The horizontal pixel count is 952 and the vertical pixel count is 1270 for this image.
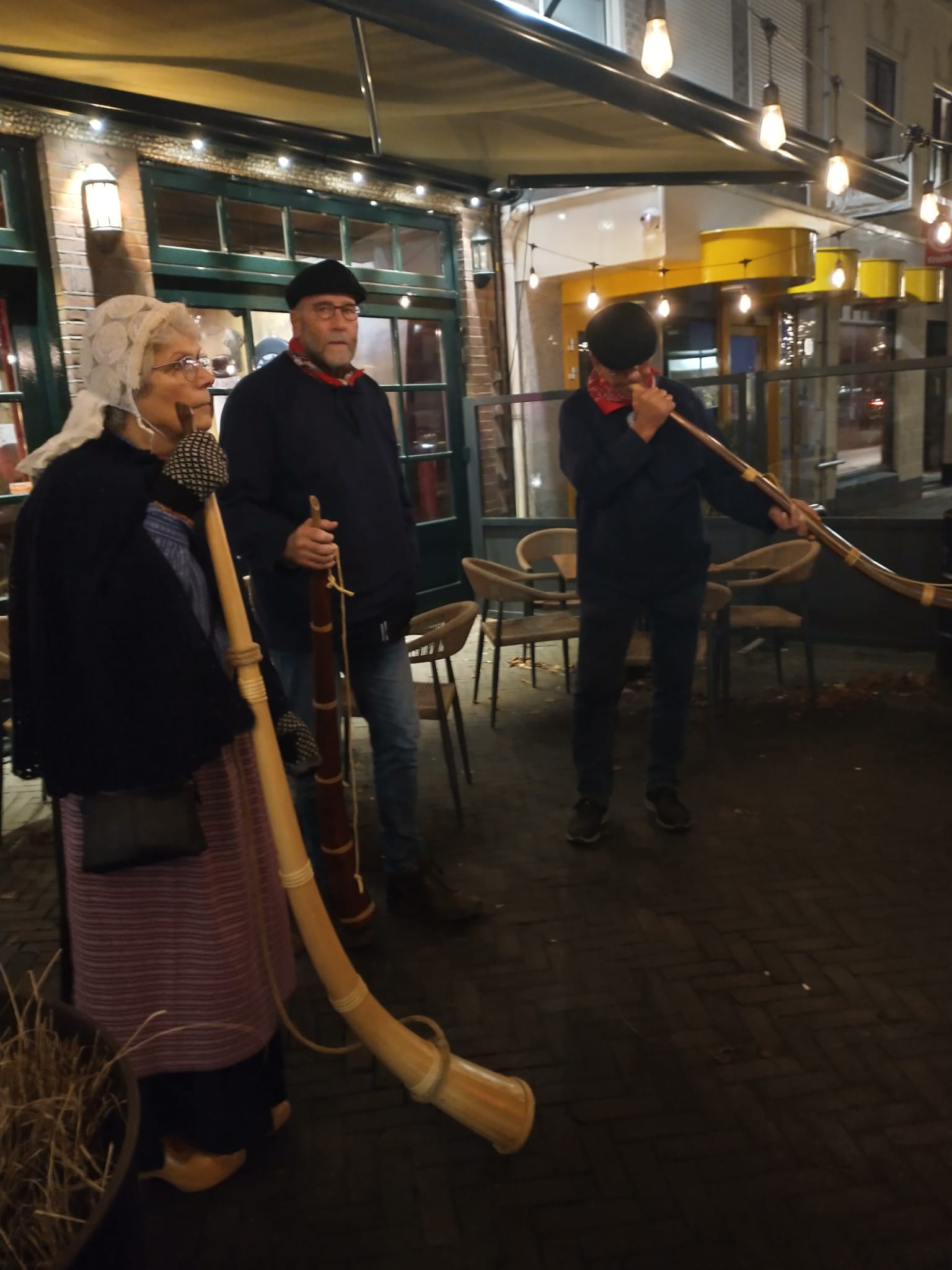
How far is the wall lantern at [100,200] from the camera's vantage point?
17.8 feet

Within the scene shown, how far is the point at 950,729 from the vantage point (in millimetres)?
4910

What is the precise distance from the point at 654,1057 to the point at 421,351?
6710 millimetres

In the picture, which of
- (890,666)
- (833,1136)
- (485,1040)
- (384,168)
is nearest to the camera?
(833,1136)

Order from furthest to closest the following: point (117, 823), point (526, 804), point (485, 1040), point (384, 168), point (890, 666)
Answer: point (384, 168)
point (890, 666)
point (526, 804)
point (485, 1040)
point (117, 823)

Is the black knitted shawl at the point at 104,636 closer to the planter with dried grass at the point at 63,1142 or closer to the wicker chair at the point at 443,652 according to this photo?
the planter with dried grass at the point at 63,1142

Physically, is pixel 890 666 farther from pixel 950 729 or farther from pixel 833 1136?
pixel 833 1136

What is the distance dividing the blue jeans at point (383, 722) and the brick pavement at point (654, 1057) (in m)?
0.40

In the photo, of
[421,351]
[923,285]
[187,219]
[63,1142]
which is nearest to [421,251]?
[421,351]

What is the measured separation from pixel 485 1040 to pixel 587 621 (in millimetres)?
1593

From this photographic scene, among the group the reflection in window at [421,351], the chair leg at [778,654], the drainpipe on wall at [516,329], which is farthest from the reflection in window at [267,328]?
the chair leg at [778,654]

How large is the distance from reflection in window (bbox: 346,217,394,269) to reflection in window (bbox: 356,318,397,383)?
46cm

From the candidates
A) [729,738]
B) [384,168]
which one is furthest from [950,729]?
[384,168]

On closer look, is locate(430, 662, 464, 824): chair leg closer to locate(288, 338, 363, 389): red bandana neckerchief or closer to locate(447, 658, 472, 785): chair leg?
locate(447, 658, 472, 785): chair leg

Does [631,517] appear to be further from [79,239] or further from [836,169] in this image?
[836,169]
